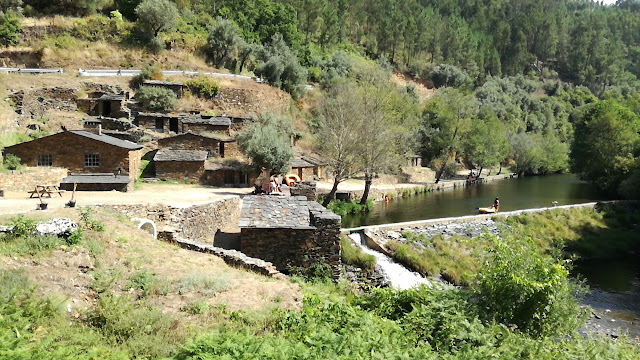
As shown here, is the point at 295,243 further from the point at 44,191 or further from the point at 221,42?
the point at 221,42

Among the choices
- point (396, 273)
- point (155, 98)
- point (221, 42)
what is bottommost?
point (396, 273)

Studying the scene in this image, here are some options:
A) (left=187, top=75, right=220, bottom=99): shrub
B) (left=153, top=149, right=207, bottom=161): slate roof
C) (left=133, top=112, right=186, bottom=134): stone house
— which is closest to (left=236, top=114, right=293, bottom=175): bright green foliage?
(left=153, top=149, right=207, bottom=161): slate roof

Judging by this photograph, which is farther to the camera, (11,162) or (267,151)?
(267,151)

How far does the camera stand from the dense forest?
4362cm

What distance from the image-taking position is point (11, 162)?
24875mm

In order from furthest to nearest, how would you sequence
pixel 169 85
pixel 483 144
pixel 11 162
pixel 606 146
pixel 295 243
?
1. pixel 483 144
2. pixel 169 85
3. pixel 606 146
4. pixel 11 162
5. pixel 295 243

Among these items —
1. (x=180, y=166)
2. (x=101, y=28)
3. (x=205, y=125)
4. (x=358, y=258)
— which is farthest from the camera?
(x=101, y=28)

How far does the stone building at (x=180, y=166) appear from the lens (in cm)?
3138

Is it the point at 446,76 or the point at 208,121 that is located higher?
the point at 446,76

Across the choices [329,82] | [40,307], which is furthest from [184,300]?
[329,82]

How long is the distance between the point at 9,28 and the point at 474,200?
4886 cm

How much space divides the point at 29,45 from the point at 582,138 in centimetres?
5863

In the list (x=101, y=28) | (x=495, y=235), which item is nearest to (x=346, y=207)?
(x=495, y=235)

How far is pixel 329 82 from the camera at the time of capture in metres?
60.8
